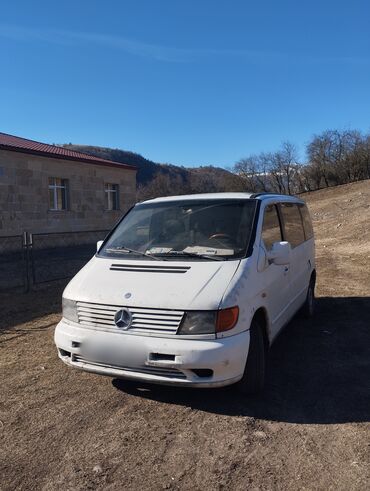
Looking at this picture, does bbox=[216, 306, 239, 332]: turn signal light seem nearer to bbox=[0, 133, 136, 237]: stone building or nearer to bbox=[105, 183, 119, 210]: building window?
bbox=[0, 133, 136, 237]: stone building

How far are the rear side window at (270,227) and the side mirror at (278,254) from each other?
0.12m

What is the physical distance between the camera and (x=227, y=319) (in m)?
3.53

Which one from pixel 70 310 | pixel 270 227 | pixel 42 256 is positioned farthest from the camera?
pixel 42 256

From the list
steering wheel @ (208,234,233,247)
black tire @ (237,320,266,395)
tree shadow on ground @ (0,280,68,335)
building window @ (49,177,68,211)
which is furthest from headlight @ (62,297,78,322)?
building window @ (49,177,68,211)

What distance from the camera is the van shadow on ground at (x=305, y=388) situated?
12.3 feet

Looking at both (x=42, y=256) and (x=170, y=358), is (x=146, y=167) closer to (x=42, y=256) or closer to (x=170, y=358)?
(x=42, y=256)

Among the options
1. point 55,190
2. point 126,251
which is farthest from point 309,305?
point 55,190

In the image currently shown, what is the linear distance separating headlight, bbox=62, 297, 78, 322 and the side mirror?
1.90m

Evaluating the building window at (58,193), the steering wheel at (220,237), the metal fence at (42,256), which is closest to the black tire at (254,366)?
the steering wheel at (220,237)

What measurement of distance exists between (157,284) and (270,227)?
1692 mm

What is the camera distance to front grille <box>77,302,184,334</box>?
3.57 meters

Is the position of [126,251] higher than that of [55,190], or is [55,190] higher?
[55,190]

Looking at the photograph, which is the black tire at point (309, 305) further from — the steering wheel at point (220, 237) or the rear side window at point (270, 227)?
the steering wheel at point (220, 237)

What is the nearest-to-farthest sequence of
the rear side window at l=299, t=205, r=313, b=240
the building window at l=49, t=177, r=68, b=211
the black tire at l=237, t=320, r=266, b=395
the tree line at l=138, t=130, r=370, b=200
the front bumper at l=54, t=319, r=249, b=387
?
the front bumper at l=54, t=319, r=249, b=387, the black tire at l=237, t=320, r=266, b=395, the rear side window at l=299, t=205, r=313, b=240, the building window at l=49, t=177, r=68, b=211, the tree line at l=138, t=130, r=370, b=200
